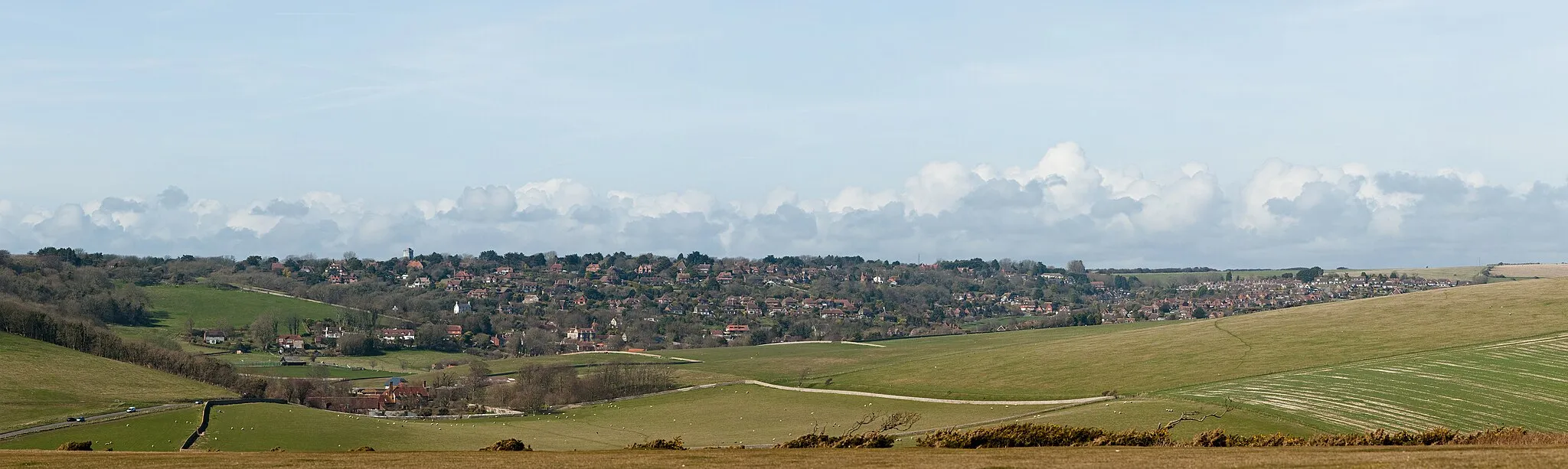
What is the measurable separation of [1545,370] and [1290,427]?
26198 mm

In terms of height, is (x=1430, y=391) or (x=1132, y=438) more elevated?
(x=1132, y=438)

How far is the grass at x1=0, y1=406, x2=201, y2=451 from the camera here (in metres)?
85.6

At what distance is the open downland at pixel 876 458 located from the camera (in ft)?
106

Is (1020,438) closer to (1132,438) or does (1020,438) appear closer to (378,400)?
(1132,438)

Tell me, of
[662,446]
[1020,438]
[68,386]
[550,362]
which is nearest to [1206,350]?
[1020,438]

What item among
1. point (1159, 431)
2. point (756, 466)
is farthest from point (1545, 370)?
point (756, 466)

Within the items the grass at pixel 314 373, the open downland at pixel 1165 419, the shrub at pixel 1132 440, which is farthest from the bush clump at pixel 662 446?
the grass at pixel 314 373

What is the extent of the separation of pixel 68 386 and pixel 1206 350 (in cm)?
11118

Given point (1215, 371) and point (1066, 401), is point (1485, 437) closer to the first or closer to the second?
point (1066, 401)

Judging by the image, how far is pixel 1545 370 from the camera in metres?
80.3

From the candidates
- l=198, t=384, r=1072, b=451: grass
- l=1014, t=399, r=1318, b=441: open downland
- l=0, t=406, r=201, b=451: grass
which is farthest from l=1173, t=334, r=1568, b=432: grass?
l=0, t=406, r=201, b=451: grass

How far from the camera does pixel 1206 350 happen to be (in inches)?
4660

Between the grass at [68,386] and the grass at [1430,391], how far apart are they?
93264 millimetres

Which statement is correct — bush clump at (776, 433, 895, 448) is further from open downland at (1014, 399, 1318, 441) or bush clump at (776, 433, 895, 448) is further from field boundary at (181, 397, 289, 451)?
field boundary at (181, 397, 289, 451)
